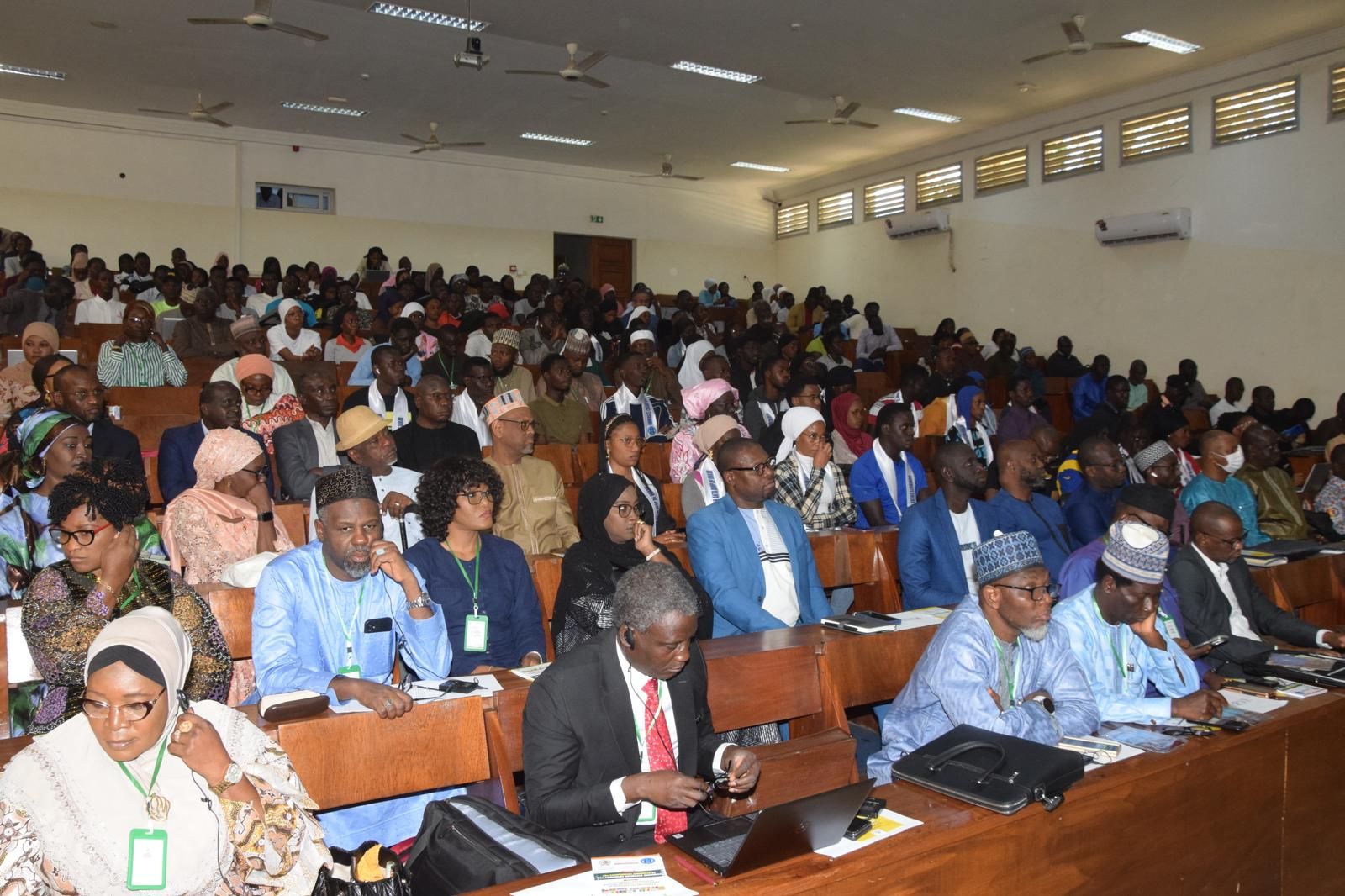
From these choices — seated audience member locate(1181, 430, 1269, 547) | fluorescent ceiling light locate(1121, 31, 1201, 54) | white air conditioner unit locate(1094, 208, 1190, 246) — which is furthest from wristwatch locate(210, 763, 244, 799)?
white air conditioner unit locate(1094, 208, 1190, 246)

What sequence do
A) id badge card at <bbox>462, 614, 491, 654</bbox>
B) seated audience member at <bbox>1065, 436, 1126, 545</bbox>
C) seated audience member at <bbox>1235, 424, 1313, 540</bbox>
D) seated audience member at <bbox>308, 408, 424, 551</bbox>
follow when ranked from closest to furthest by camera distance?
id badge card at <bbox>462, 614, 491, 654</bbox> → seated audience member at <bbox>308, 408, 424, 551</bbox> → seated audience member at <bbox>1065, 436, 1126, 545</bbox> → seated audience member at <bbox>1235, 424, 1313, 540</bbox>

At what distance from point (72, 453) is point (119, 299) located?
781 centimetres

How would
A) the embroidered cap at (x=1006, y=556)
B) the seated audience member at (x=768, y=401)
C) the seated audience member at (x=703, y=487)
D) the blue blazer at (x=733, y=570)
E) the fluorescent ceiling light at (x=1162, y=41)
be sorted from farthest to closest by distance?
1. the fluorescent ceiling light at (x=1162, y=41)
2. the seated audience member at (x=768, y=401)
3. the seated audience member at (x=703, y=487)
4. the blue blazer at (x=733, y=570)
5. the embroidered cap at (x=1006, y=556)

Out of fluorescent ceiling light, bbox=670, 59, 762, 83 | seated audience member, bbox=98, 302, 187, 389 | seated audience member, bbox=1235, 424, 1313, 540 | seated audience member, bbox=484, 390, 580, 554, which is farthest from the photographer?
fluorescent ceiling light, bbox=670, 59, 762, 83

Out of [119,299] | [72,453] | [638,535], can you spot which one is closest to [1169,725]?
[638,535]

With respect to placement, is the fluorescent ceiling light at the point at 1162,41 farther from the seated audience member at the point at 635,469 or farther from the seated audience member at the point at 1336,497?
the seated audience member at the point at 635,469

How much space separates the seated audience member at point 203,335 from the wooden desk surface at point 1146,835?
781 centimetres

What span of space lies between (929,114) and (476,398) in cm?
955

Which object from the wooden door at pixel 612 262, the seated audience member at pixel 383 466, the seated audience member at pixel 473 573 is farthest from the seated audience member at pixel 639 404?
the wooden door at pixel 612 262

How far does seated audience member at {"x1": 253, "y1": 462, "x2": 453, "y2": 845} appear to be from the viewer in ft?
9.70

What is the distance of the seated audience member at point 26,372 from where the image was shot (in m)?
6.33

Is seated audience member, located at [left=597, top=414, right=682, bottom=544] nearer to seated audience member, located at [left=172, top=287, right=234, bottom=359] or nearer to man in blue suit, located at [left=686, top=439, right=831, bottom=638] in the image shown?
man in blue suit, located at [left=686, top=439, right=831, bottom=638]

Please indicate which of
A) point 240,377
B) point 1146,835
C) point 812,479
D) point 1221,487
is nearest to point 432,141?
point 240,377

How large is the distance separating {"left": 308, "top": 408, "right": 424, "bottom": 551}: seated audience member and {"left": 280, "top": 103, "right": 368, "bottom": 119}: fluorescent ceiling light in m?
11.2
